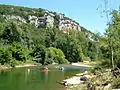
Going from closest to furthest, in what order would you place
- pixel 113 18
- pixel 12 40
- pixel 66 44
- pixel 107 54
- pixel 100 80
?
pixel 100 80, pixel 113 18, pixel 107 54, pixel 12 40, pixel 66 44

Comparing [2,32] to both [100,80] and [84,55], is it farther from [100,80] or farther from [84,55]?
[100,80]

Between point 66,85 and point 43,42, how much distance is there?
95.4 metres

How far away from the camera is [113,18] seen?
106ft

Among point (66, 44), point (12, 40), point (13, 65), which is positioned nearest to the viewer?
point (13, 65)

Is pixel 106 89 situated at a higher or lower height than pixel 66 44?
lower

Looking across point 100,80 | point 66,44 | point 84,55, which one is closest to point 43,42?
point 66,44

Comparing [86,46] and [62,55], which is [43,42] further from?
[86,46]

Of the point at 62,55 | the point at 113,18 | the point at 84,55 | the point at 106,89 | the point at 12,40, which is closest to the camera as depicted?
the point at 106,89

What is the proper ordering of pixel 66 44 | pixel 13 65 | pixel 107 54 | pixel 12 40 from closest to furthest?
pixel 107 54, pixel 13 65, pixel 12 40, pixel 66 44

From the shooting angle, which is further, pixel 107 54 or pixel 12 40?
pixel 12 40

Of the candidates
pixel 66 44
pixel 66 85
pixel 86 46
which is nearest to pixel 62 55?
pixel 66 44

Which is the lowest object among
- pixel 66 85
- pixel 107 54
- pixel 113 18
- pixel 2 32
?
pixel 66 85

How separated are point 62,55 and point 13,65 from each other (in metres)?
38.0

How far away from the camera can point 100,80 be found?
2212 centimetres
